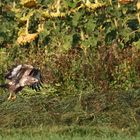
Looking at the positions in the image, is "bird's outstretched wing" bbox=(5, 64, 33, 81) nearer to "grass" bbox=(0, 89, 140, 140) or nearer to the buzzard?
the buzzard

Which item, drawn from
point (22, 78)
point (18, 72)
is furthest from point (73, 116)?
point (18, 72)

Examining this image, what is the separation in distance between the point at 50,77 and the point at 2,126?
2264 mm

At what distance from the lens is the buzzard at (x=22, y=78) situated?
1055 centimetres

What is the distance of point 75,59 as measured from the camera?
1112cm

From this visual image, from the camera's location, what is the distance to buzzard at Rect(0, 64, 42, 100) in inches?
415

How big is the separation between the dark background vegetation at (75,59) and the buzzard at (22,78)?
0.53 feet

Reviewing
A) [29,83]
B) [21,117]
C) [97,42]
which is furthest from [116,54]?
[21,117]

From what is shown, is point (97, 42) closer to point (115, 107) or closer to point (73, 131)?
point (115, 107)

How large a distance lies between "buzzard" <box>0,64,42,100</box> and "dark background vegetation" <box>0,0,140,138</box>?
16 centimetres

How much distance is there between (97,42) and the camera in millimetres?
11469

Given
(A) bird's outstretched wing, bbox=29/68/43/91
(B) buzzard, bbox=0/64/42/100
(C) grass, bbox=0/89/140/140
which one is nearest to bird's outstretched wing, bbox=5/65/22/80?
(B) buzzard, bbox=0/64/42/100

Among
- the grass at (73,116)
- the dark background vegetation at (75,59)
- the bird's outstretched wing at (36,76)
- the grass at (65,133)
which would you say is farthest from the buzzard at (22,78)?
the grass at (65,133)

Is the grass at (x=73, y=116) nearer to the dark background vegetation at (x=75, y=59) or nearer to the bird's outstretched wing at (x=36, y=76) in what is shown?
the dark background vegetation at (x=75, y=59)

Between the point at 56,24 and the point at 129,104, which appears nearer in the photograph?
the point at 129,104
